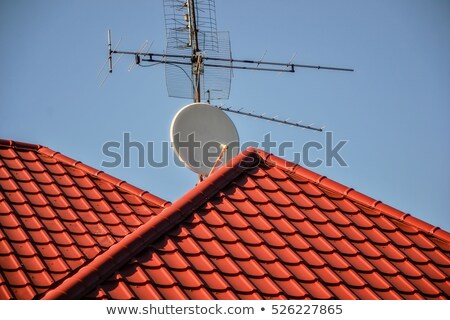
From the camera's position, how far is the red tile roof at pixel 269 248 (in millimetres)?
9797

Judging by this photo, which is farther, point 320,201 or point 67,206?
point 67,206

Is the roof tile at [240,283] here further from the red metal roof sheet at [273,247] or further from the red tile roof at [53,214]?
the red tile roof at [53,214]

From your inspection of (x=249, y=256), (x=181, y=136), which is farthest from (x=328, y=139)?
(x=249, y=256)

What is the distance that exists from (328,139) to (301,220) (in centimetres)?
312

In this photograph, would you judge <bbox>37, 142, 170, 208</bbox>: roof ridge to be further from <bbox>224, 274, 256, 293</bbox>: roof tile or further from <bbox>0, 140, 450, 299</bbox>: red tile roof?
<bbox>224, 274, 256, 293</bbox>: roof tile

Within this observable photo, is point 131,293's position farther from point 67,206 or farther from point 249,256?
point 67,206

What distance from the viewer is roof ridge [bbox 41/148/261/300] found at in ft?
31.3

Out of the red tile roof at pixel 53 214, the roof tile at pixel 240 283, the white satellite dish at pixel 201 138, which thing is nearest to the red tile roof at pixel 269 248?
the roof tile at pixel 240 283

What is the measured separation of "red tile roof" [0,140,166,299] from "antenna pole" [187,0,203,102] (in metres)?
2.76

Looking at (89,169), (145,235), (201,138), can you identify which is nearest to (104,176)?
(89,169)

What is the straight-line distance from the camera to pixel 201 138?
13000 mm

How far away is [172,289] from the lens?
31.9ft

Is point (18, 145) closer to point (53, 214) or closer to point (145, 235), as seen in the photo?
point (53, 214)

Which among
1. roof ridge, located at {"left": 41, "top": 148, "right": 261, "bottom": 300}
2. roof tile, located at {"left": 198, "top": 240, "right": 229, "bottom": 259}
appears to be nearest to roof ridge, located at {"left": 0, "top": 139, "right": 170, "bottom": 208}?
roof ridge, located at {"left": 41, "top": 148, "right": 261, "bottom": 300}
